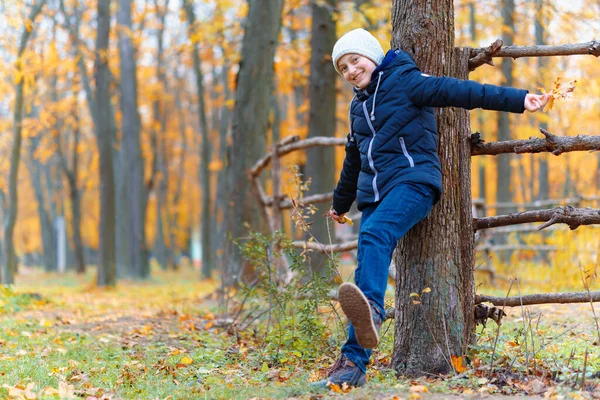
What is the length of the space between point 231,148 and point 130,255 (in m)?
12.1

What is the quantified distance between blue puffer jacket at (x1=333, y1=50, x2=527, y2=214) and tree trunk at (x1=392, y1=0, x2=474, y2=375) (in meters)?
0.17

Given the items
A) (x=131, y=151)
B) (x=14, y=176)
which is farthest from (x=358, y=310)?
(x=131, y=151)

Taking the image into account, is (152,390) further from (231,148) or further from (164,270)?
(164,270)

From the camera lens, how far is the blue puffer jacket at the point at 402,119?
369cm

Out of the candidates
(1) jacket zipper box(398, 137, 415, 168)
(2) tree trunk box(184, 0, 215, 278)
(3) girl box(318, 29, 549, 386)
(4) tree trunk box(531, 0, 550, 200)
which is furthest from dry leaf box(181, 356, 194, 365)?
(2) tree trunk box(184, 0, 215, 278)

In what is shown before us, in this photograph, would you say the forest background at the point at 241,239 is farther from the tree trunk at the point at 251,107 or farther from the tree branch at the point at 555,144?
the tree branch at the point at 555,144

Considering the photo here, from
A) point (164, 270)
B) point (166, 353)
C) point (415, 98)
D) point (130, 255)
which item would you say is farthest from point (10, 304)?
point (164, 270)

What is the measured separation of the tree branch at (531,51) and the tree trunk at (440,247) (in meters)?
0.09

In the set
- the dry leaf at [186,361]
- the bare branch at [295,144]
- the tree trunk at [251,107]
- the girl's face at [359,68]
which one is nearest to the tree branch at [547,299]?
the girl's face at [359,68]

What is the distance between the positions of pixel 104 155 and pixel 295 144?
8.23m

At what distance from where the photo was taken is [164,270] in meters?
28.6

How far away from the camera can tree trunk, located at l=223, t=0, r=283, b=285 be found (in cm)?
921

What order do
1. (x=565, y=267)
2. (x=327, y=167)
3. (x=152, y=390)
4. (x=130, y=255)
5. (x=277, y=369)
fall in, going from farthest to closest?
(x=130, y=255) < (x=327, y=167) < (x=565, y=267) < (x=277, y=369) < (x=152, y=390)

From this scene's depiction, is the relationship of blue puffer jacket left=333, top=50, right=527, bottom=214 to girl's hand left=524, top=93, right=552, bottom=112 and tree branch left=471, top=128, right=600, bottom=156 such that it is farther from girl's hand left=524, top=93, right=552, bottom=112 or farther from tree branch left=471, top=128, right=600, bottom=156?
tree branch left=471, top=128, right=600, bottom=156
